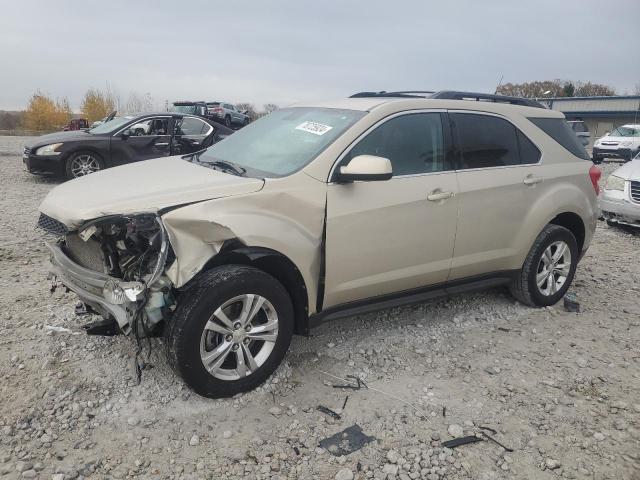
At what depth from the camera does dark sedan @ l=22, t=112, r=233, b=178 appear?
9.80 meters

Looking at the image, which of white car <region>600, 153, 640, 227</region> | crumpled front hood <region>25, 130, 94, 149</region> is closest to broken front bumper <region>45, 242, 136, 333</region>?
crumpled front hood <region>25, 130, 94, 149</region>

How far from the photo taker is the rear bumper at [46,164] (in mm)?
9766

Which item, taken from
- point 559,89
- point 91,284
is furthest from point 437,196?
point 559,89

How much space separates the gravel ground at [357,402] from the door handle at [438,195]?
3.69 feet

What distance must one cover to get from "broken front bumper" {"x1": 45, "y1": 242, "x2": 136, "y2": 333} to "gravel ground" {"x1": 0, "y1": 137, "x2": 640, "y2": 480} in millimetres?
560

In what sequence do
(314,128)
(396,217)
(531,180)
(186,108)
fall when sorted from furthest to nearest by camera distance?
(186,108)
(531,180)
(314,128)
(396,217)

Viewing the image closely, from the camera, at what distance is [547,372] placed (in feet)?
11.9

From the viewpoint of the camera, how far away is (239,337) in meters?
3.06

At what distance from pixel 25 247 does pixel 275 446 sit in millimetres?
4402

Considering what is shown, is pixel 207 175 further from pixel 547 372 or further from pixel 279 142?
pixel 547 372

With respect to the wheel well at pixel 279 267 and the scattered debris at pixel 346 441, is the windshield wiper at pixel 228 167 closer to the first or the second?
the wheel well at pixel 279 267

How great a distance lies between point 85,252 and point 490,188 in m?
2.96

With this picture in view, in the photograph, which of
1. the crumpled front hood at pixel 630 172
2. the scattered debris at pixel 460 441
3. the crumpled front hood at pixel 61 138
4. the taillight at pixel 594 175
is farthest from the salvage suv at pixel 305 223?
the crumpled front hood at pixel 61 138

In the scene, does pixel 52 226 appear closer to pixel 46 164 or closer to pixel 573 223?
pixel 573 223
